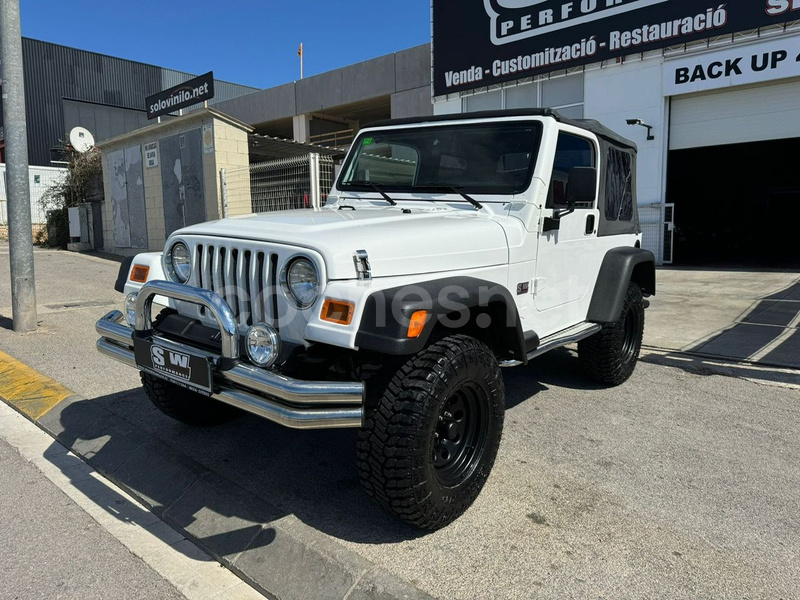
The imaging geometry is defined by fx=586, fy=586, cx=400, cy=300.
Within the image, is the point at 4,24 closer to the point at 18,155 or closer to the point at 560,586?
the point at 18,155

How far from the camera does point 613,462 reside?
3.31m

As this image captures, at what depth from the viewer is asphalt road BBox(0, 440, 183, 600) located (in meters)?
2.28

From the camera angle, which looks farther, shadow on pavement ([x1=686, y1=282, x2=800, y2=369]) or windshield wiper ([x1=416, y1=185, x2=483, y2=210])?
shadow on pavement ([x1=686, y1=282, x2=800, y2=369])

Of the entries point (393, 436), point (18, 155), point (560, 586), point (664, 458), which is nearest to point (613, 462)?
point (664, 458)

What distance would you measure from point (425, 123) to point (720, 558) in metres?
2.92

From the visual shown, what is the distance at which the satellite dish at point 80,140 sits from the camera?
17609 millimetres

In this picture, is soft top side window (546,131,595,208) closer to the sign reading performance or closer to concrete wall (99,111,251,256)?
concrete wall (99,111,251,256)

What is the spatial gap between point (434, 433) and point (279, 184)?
900cm

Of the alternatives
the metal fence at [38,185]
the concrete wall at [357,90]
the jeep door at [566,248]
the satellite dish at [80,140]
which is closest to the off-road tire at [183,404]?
the jeep door at [566,248]

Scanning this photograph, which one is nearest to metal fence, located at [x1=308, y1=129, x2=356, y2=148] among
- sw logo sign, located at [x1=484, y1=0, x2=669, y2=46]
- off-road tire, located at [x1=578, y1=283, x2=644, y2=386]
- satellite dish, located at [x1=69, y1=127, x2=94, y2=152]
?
satellite dish, located at [x1=69, y1=127, x2=94, y2=152]

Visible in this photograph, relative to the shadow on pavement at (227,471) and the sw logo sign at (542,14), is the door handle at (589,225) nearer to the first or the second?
the shadow on pavement at (227,471)

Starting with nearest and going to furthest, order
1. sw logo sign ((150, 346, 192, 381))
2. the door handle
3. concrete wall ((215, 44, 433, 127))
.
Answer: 1. sw logo sign ((150, 346, 192, 381))
2. the door handle
3. concrete wall ((215, 44, 433, 127))

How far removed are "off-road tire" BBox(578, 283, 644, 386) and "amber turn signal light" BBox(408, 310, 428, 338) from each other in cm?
231

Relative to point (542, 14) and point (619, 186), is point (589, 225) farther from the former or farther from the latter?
point (542, 14)
